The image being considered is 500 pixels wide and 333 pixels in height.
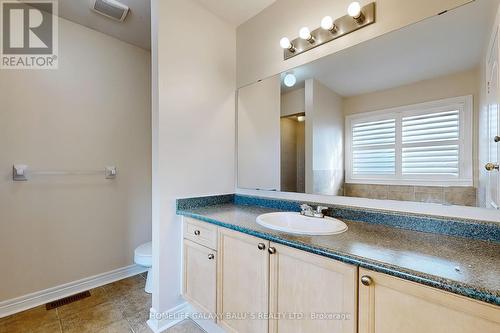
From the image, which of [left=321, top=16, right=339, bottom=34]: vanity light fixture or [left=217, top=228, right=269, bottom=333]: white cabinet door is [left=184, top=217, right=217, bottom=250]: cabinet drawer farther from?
[left=321, top=16, right=339, bottom=34]: vanity light fixture

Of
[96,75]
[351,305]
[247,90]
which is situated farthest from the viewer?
[96,75]

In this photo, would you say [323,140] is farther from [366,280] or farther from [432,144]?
[366,280]

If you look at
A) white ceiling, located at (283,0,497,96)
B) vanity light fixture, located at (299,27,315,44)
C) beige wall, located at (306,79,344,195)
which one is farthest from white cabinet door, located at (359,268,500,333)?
vanity light fixture, located at (299,27,315,44)

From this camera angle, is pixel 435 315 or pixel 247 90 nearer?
pixel 435 315

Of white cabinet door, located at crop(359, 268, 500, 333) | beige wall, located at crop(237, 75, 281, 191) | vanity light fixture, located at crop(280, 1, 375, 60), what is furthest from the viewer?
beige wall, located at crop(237, 75, 281, 191)

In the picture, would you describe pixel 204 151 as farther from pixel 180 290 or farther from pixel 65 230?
pixel 65 230

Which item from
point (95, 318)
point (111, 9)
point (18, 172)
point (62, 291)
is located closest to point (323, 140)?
point (111, 9)

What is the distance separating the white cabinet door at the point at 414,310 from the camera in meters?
0.67

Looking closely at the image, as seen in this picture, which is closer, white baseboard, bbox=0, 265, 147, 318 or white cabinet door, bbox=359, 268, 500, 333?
white cabinet door, bbox=359, 268, 500, 333

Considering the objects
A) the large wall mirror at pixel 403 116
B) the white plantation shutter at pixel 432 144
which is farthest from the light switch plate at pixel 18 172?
the white plantation shutter at pixel 432 144

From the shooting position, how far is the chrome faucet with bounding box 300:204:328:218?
57.1 inches

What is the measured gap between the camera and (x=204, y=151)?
192cm

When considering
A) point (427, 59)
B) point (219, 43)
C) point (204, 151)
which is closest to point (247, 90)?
point (219, 43)

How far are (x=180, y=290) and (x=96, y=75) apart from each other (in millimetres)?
2126
